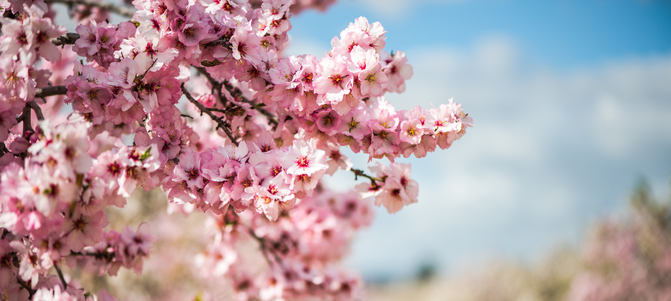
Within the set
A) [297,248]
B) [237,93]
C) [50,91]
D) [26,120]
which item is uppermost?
[237,93]

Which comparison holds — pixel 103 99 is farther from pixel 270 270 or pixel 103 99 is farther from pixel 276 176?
pixel 270 270

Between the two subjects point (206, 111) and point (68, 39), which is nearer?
point (68, 39)

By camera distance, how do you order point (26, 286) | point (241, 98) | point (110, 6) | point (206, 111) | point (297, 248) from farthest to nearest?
1. point (297, 248)
2. point (110, 6)
3. point (241, 98)
4. point (206, 111)
5. point (26, 286)

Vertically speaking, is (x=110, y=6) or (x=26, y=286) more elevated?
(x=110, y=6)

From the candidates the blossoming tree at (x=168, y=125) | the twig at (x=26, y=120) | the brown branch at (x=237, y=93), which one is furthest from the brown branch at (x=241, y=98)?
the twig at (x=26, y=120)

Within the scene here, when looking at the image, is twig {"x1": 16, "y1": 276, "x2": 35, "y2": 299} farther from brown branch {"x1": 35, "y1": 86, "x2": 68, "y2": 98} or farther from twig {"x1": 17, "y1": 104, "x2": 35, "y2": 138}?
brown branch {"x1": 35, "y1": 86, "x2": 68, "y2": 98}

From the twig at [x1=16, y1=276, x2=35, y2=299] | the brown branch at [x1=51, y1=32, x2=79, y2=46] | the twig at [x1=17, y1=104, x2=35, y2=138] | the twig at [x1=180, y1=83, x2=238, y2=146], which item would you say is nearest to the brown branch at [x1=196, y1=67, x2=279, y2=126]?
the twig at [x1=180, y1=83, x2=238, y2=146]

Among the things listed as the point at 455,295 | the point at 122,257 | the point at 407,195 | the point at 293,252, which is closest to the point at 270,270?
the point at 293,252

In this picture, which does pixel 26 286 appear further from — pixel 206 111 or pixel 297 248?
pixel 297 248

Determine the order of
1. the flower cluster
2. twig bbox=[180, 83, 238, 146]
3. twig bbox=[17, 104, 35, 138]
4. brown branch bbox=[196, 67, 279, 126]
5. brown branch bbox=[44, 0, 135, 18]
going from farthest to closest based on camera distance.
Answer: the flower cluster
brown branch bbox=[44, 0, 135, 18]
brown branch bbox=[196, 67, 279, 126]
twig bbox=[180, 83, 238, 146]
twig bbox=[17, 104, 35, 138]

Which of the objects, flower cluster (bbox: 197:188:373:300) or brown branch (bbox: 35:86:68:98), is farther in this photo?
flower cluster (bbox: 197:188:373:300)

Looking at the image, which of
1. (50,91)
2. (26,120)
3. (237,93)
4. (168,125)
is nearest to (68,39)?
(50,91)

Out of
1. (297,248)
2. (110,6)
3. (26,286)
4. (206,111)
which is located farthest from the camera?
(297,248)

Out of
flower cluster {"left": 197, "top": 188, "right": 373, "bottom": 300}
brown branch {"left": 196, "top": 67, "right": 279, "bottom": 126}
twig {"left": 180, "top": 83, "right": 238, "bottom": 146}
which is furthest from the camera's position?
flower cluster {"left": 197, "top": 188, "right": 373, "bottom": 300}
